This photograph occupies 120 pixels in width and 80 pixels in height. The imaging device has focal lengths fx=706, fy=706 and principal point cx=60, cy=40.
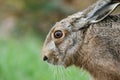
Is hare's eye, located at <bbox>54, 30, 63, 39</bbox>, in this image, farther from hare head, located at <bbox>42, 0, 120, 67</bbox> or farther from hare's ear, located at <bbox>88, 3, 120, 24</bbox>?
hare's ear, located at <bbox>88, 3, 120, 24</bbox>

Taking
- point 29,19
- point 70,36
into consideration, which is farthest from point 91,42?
point 29,19

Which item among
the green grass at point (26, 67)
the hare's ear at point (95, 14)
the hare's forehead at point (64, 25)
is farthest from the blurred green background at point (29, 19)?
the hare's ear at point (95, 14)

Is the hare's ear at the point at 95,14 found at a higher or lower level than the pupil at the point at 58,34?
higher

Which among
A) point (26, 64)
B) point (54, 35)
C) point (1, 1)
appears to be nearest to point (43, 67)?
point (26, 64)

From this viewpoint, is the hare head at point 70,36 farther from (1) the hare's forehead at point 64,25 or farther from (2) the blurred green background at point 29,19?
(2) the blurred green background at point 29,19

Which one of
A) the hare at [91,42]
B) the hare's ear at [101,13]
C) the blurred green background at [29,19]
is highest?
the blurred green background at [29,19]

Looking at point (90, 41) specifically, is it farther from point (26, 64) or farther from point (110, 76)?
point (26, 64)

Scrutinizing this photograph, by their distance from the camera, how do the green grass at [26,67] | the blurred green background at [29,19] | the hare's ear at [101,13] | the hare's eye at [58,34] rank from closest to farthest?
the hare's ear at [101,13] < the hare's eye at [58,34] < the green grass at [26,67] < the blurred green background at [29,19]

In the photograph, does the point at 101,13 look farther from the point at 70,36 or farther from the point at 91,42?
the point at 70,36
